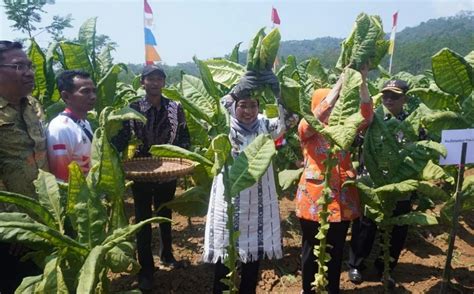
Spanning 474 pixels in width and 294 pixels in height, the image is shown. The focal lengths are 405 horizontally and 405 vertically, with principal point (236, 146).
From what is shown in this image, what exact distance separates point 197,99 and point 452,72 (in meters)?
1.40

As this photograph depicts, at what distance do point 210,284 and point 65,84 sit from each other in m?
1.68

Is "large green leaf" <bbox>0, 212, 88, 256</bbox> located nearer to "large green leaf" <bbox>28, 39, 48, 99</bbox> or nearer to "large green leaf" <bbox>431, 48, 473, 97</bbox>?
"large green leaf" <bbox>431, 48, 473, 97</bbox>

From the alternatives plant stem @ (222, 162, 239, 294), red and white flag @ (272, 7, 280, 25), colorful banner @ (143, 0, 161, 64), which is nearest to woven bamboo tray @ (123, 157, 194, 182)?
plant stem @ (222, 162, 239, 294)

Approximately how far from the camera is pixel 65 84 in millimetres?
2271

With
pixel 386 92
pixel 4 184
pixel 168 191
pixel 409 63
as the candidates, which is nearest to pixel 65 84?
pixel 4 184

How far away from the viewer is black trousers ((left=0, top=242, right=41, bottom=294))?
177 centimetres

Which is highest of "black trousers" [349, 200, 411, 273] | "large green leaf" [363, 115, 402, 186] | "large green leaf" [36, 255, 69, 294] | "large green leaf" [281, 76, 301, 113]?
"large green leaf" [281, 76, 301, 113]

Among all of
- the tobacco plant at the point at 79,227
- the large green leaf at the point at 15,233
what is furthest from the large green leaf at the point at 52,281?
the large green leaf at the point at 15,233

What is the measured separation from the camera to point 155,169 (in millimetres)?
2262

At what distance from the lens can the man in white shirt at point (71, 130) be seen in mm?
1951

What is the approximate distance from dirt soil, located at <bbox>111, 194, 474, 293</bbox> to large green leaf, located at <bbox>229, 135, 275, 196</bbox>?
138 centimetres

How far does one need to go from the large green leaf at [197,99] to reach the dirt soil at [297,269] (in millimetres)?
1401

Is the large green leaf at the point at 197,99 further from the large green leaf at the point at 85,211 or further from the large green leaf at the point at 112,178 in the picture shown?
the large green leaf at the point at 85,211

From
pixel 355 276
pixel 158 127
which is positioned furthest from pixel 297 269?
pixel 158 127
